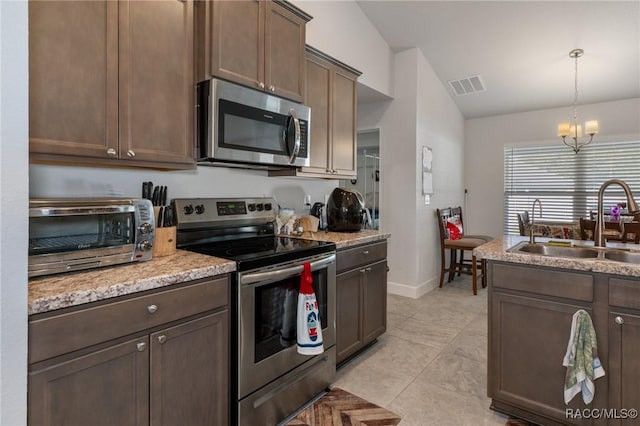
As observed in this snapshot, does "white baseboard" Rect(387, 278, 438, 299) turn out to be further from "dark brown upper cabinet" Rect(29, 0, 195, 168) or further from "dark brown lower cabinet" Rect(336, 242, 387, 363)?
"dark brown upper cabinet" Rect(29, 0, 195, 168)

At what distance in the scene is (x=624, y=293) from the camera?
155cm

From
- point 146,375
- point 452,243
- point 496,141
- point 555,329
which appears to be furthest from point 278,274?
point 496,141

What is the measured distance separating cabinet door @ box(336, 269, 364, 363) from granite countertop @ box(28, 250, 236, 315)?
97 cm

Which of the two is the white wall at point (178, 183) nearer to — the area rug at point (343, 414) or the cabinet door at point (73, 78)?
the cabinet door at point (73, 78)

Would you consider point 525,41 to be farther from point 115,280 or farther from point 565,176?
point 115,280

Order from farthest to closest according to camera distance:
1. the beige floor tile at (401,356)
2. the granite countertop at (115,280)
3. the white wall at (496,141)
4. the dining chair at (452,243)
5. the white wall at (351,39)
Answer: the white wall at (496,141)
the dining chair at (452,243)
the white wall at (351,39)
the beige floor tile at (401,356)
the granite countertop at (115,280)

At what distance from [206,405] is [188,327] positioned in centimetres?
37

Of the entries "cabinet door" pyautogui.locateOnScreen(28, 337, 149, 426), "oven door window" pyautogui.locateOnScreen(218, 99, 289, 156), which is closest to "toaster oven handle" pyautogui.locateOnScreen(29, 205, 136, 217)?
"cabinet door" pyautogui.locateOnScreen(28, 337, 149, 426)

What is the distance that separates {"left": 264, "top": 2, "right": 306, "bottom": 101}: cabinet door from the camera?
2102 mm

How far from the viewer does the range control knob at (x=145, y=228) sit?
1.45 metres

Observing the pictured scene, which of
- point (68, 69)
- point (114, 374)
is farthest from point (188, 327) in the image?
point (68, 69)

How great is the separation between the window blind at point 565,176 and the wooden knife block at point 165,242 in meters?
5.15

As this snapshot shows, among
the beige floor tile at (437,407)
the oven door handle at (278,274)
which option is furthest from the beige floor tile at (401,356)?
the oven door handle at (278,274)

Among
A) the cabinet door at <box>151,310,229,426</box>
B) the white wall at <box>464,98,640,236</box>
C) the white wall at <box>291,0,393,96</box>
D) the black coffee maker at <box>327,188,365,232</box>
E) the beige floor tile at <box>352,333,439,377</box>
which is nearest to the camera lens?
the cabinet door at <box>151,310,229,426</box>
